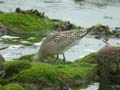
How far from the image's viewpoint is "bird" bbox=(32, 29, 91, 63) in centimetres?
1770

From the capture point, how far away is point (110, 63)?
1656 cm

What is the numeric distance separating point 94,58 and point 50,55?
149cm

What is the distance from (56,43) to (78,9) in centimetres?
2654

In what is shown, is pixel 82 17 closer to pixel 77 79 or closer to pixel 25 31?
pixel 25 31

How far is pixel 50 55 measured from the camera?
1822 cm

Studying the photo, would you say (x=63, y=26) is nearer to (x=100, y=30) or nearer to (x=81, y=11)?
(x=100, y=30)

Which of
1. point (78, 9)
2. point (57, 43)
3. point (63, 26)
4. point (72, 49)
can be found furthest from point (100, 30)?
point (57, 43)

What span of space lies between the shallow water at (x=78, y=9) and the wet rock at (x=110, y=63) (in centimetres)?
1922

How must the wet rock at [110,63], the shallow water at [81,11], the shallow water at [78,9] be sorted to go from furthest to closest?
the shallow water at [78,9] < the shallow water at [81,11] < the wet rock at [110,63]

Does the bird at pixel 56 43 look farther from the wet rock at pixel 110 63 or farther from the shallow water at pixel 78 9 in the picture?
the shallow water at pixel 78 9

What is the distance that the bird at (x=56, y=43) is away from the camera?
17.7 m

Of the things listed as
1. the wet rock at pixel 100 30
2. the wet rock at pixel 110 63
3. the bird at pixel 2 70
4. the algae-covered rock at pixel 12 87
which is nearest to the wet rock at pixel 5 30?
the wet rock at pixel 100 30

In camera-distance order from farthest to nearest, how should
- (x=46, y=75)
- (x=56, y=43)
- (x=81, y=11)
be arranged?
(x=81, y=11), (x=56, y=43), (x=46, y=75)

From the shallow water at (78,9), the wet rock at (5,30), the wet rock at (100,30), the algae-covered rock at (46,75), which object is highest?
the algae-covered rock at (46,75)
